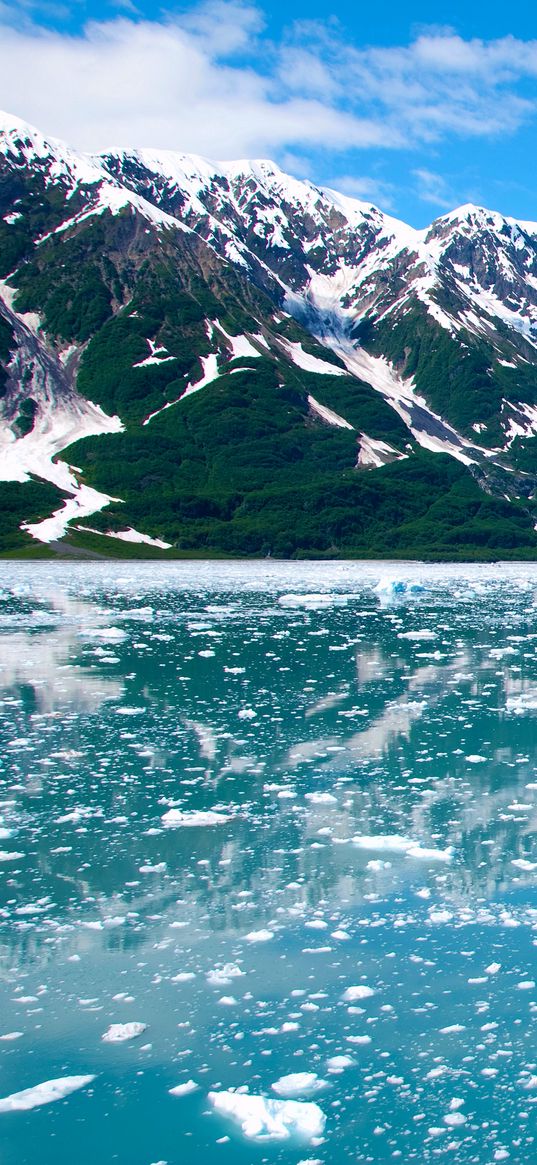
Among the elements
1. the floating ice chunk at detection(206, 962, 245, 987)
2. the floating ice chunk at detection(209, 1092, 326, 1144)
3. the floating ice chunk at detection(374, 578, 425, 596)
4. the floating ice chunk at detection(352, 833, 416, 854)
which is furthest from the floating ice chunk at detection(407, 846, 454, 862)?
the floating ice chunk at detection(374, 578, 425, 596)

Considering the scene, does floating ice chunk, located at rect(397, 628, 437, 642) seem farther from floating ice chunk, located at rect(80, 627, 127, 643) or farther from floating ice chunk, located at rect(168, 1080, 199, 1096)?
floating ice chunk, located at rect(168, 1080, 199, 1096)

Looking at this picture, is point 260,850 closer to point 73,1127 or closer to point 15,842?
point 15,842

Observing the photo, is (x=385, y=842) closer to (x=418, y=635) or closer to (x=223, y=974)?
(x=223, y=974)

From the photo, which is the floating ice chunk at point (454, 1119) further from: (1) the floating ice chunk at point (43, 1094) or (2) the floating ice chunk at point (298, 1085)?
(1) the floating ice chunk at point (43, 1094)

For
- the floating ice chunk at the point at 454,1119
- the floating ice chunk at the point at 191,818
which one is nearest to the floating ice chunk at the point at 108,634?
the floating ice chunk at the point at 191,818

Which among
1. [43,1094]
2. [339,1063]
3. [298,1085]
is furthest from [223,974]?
[43,1094]

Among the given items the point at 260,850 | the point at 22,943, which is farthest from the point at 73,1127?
the point at 260,850

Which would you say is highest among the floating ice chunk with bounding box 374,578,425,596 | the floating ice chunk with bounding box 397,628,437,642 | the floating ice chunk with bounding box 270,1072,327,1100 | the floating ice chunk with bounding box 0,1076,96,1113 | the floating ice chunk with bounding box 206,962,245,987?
the floating ice chunk with bounding box 374,578,425,596

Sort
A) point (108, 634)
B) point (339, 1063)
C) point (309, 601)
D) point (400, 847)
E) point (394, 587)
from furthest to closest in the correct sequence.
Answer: point (394, 587) → point (309, 601) → point (108, 634) → point (400, 847) → point (339, 1063)
